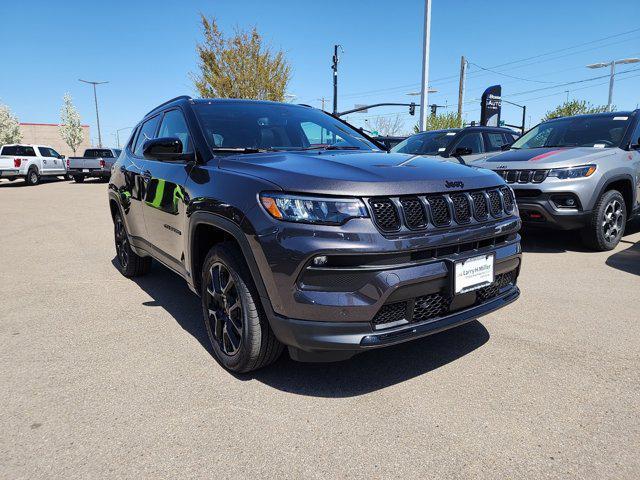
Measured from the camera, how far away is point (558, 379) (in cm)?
267

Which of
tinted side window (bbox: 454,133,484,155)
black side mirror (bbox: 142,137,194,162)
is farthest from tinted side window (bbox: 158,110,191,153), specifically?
tinted side window (bbox: 454,133,484,155)

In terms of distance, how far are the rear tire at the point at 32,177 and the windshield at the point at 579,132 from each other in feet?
69.6

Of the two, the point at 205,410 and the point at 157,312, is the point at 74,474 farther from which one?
the point at 157,312

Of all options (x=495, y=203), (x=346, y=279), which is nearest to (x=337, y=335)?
(x=346, y=279)

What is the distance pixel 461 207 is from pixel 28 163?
2296 cm

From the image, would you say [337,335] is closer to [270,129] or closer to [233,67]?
[270,129]

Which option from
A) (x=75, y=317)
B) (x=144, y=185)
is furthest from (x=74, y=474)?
(x=144, y=185)

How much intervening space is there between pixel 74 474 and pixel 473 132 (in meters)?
7.63

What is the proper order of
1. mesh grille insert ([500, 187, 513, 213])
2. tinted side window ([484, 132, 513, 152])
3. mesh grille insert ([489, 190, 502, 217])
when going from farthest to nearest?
tinted side window ([484, 132, 513, 152]) < mesh grille insert ([500, 187, 513, 213]) < mesh grille insert ([489, 190, 502, 217])

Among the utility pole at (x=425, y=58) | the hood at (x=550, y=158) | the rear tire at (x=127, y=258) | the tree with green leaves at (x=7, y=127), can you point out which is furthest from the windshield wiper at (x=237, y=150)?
the tree with green leaves at (x=7, y=127)

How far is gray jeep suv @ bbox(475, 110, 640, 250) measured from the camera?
17.8ft

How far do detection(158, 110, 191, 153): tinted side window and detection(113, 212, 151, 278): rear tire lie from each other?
1.33m

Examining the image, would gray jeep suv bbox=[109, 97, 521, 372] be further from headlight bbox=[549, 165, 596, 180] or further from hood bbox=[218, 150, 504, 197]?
headlight bbox=[549, 165, 596, 180]

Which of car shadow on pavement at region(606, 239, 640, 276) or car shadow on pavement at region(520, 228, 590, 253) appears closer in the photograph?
car shadow on pavement at region(606, 239, 640, 276)
